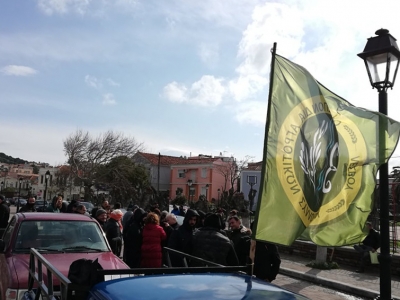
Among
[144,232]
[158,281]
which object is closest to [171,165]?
[144,232]

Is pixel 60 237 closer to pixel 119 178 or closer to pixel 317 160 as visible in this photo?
pixel 317 160

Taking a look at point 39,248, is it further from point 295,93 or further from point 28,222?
point 295,93

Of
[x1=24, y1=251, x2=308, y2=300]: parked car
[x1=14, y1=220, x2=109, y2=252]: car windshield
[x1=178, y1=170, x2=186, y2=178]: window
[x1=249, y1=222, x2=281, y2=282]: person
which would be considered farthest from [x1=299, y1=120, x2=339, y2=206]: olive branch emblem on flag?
[x1=178, y1=170, x2=186, y2=178]: window

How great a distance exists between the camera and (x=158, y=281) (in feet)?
9.82

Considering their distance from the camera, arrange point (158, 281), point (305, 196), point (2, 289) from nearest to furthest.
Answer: point (158, 281)
point (305, 196)
point (2, 289)

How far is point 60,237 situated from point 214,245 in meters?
2.45

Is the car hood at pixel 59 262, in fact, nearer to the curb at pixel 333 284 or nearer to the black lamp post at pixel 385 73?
the black lamp post at pixel 385 73

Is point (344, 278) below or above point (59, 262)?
below

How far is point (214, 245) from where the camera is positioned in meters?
6.12

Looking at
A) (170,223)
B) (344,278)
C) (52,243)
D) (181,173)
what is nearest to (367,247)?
(344,278)

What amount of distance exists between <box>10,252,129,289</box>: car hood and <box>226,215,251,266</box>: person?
1.70 meters

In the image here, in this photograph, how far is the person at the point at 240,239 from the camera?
650 cm

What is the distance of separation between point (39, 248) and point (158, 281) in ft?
13.4

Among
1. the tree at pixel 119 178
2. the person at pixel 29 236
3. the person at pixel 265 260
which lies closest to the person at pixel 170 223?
the person at pixel 265 260
